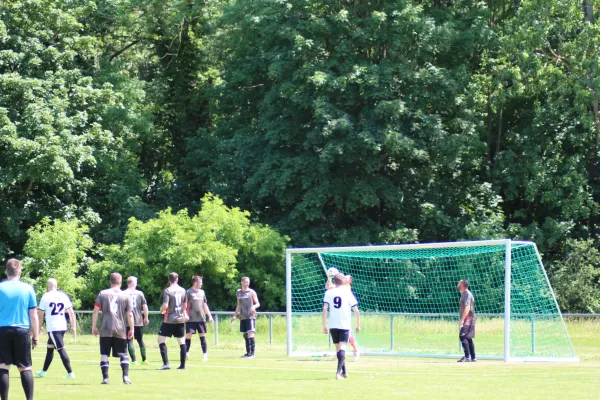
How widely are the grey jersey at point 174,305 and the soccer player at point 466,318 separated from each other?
19.0ft

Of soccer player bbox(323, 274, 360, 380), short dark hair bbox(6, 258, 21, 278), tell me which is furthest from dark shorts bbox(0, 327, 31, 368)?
soccer player bbox(323, 274, 360, 380)

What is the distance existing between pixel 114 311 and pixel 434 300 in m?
20.4

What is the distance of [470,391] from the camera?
1375cm

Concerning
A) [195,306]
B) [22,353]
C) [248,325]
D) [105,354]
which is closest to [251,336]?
[248,325]

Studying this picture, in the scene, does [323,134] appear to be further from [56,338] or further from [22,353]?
[22,353]

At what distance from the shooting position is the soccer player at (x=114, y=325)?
15148 millimetres

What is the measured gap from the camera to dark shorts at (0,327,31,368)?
11.6 metres

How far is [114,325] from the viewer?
1516cm

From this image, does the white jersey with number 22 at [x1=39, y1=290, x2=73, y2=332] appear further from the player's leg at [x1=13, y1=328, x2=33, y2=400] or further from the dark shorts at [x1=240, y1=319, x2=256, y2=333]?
the dark shorts at [x1=240, y1=319, x2=256, y2=333]

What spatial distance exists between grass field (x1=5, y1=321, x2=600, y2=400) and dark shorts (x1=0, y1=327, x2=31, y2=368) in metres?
1.70

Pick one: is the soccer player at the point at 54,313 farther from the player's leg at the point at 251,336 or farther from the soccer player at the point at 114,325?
the player's leg at the point at 251,336

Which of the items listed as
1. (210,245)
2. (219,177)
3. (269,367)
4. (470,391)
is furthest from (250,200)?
(470,391)

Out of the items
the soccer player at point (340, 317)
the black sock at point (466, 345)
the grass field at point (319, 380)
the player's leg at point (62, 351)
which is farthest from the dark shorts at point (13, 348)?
the black sock at point (466, 345)

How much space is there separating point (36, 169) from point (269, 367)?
19.9 meters
